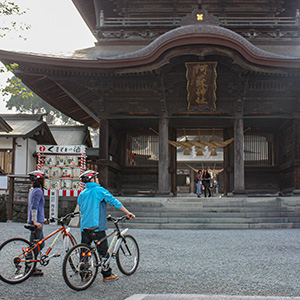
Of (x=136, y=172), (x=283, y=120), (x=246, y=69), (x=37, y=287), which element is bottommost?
(x=37, y=287)

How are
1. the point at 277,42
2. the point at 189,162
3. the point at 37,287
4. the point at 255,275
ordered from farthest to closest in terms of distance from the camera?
the point at 189,162, the point at 277,42, the point at 255,275, the point at 37,287

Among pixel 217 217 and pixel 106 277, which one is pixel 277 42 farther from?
Answer: pixel 106 277

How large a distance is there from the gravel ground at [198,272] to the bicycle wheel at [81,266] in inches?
5.1

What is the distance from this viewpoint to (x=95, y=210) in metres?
5.63

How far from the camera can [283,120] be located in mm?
17375

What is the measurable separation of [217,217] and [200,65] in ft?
19.0

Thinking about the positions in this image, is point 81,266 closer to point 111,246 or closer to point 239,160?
point 111,246

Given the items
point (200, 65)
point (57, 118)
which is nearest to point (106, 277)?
point (200, 65)

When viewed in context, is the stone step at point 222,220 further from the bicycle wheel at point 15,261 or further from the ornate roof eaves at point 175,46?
the bicycle wheel at point 15,261

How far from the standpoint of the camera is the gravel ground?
198 inches

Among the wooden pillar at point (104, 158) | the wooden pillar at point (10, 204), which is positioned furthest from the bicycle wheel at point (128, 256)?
the wooden pillar at point (10, 204)

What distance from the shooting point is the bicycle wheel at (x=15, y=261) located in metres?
5.43

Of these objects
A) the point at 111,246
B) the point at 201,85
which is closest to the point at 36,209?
the point at 111,246

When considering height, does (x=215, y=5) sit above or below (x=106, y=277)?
above
